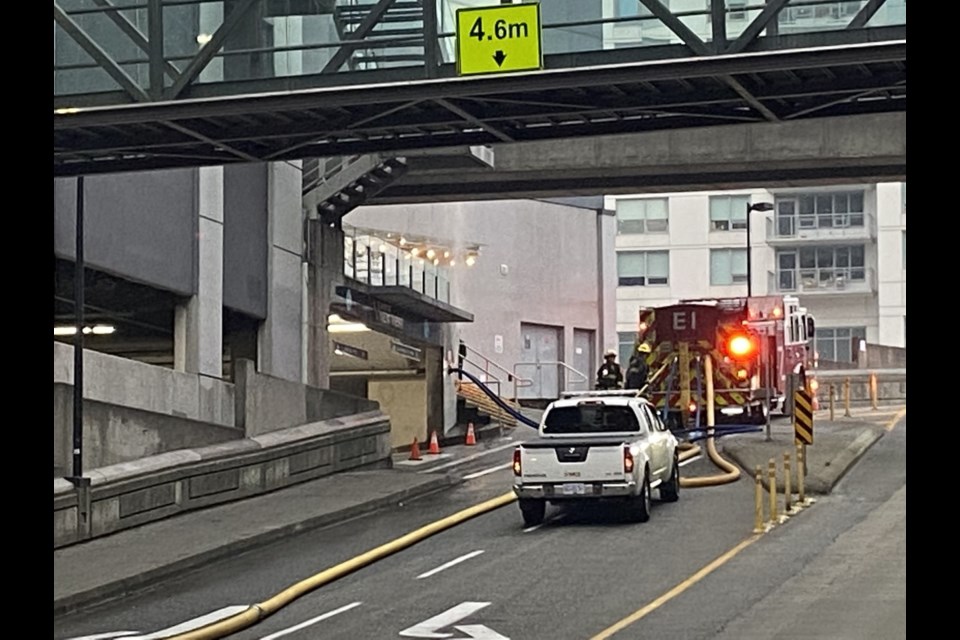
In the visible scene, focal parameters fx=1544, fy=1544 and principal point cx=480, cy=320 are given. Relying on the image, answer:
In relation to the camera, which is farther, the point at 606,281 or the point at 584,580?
the point at 606,281

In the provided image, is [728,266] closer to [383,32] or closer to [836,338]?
[836,338]

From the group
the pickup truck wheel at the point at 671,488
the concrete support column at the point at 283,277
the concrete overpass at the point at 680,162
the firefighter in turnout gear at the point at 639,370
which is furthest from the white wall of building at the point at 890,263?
the pickup truck wheel at the point at 671,488

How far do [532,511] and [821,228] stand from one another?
72637 millimetres

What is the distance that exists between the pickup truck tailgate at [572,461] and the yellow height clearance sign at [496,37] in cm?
744

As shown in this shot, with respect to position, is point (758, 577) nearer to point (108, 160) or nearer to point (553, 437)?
point (553, 437)

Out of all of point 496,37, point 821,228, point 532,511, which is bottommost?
point 532,511

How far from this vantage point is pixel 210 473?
24.6 metres

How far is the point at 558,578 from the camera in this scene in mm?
18094

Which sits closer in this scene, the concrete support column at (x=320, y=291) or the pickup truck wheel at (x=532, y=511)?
the pickup truck wheel at (x=532, y=511)

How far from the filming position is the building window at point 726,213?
300ft

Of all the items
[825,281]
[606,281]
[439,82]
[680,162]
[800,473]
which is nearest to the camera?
[439,82]

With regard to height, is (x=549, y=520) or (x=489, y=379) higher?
(x=489, y=379)

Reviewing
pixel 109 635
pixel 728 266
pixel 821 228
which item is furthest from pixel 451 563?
pixel 821 228

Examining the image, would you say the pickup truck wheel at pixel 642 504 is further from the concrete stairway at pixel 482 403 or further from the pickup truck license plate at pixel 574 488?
the concrete stairway at pixel 482 403
